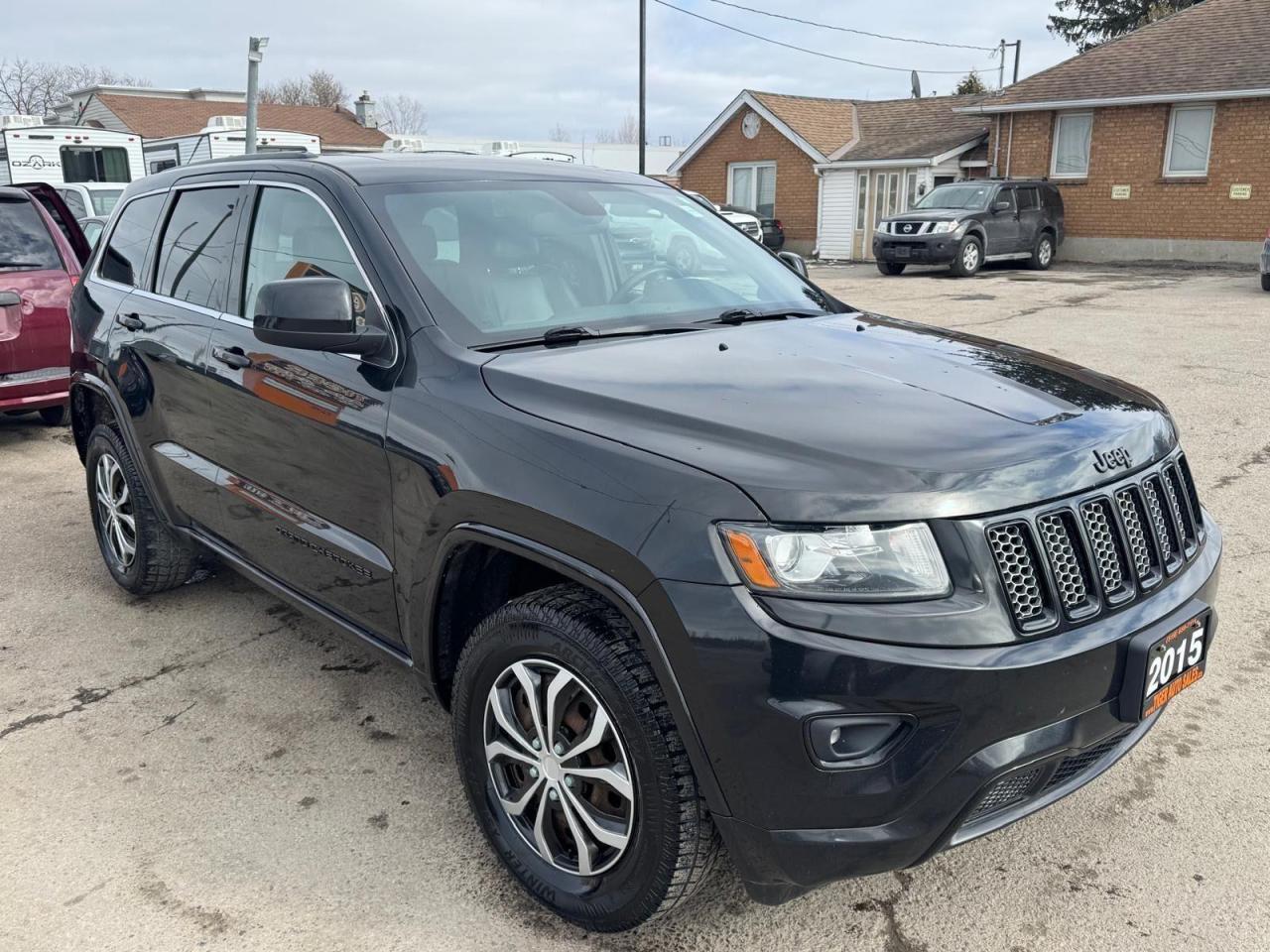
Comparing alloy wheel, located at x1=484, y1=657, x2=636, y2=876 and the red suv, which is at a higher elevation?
the red suv

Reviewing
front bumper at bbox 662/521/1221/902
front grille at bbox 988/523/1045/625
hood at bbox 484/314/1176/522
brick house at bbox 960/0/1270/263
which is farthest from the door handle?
brick house at bbox 960/0/1270/263

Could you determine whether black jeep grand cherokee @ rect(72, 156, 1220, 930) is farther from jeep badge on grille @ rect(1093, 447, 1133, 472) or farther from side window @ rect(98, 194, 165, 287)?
side window @ rect(98, 194, 165, 287)

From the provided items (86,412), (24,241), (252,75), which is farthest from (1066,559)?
(252,75)

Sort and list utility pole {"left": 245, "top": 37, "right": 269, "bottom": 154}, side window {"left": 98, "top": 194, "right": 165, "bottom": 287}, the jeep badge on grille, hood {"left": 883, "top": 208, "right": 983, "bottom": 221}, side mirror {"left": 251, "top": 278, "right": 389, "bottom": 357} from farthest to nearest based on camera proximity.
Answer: hood {"left": 883, "top": 208, "right": 983, "bottom": 221}
utility pole {"left": 245, "top": 37, "right": 269, "bottom": 154}
side window {"left": 98, "top": 194, "right": 165, "bottom": 287}
side mirror {"left": 251, "top": 278, "right": 389, "bottom": 357}
the jeep badge on grille

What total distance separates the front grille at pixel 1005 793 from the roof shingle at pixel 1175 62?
2181 cm

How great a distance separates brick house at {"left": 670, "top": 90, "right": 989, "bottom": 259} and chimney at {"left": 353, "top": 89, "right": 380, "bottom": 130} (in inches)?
560

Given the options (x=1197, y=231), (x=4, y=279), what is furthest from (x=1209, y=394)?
(x=1197, y=231)

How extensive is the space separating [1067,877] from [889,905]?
47 cm

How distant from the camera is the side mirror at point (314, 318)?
8.92 feet

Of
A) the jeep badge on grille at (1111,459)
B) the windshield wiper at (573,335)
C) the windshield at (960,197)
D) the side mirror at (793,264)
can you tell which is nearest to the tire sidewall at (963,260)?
the windshield at (960,197)

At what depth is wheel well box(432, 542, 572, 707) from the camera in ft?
8.58

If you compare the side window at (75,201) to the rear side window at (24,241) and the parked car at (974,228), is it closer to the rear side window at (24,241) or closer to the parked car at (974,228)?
the rear side window at (24,241)

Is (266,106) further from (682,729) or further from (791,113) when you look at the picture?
(682,729)

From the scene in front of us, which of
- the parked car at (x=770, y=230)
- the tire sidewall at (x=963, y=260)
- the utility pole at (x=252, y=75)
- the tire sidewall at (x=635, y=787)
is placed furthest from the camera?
the parked car at (x=770, y=230)
